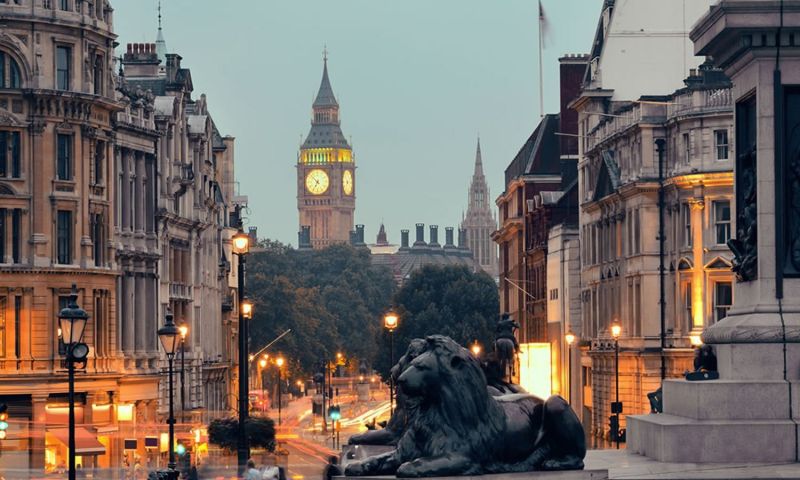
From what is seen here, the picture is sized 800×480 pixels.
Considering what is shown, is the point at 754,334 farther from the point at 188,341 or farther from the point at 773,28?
the point at 188,341

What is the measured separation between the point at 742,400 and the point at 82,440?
54.0m

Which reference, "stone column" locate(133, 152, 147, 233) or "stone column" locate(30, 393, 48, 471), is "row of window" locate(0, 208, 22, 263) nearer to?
"stone column" locate(30, 393, 48, 471)

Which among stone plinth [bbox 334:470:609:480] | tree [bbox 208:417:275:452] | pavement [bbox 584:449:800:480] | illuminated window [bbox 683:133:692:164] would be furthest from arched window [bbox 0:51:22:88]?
stone plinth [bbox 334:470:609:480]

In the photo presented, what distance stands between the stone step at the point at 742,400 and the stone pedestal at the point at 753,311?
1 centimetres

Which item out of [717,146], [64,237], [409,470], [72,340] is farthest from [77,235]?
[409,470]

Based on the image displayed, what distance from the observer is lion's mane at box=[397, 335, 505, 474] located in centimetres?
3012

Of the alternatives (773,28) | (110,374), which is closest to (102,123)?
(110,374)

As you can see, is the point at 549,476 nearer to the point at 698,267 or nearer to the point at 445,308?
the point at 698,267

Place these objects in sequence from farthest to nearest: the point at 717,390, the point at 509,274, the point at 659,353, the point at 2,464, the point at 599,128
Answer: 1. the point at 509,274
2. the point at 599,128
3. the point at 659,353
4. the point at 2,464
5. the point at 717,390

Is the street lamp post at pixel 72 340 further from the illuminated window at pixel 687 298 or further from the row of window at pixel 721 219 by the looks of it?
the illuminated window at pixel 687 298

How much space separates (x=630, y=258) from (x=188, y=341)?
Answer: 2220cm

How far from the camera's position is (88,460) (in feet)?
291

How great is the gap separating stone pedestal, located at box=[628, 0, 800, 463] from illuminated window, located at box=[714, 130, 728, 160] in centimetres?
5629

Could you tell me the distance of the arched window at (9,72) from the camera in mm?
87000
